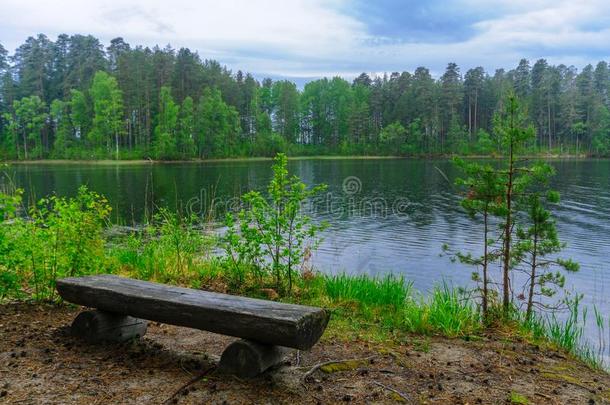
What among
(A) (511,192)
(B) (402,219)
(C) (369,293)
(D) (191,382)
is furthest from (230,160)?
(D) (191,382)

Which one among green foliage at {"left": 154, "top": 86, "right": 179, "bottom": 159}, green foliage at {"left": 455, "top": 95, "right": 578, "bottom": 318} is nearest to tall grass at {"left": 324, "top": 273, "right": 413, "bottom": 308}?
green foliage at {"left": 455, "top": 95, "right": 578, "bottom": 318}

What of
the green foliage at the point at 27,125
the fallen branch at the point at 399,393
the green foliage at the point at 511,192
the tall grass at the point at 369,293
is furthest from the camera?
the green foliage at the point at 27,125

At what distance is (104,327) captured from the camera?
4738 millimetres

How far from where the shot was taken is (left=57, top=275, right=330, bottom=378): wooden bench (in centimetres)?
381

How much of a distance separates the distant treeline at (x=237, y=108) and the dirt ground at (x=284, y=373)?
2879 inches

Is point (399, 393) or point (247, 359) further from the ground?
point (247, 359)

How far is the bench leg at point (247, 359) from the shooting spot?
3.93 m

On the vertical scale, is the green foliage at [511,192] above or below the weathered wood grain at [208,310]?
above

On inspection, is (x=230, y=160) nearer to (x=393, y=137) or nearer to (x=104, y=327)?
(x=393, y=137)

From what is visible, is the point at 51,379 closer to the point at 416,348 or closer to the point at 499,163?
the point at 416,348

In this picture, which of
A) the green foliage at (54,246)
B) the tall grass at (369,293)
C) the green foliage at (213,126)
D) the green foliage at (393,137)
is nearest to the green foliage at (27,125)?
the green foliage at (213,126)

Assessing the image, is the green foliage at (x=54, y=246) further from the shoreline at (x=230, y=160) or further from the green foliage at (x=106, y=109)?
the green foliage at (x=106, y=109)

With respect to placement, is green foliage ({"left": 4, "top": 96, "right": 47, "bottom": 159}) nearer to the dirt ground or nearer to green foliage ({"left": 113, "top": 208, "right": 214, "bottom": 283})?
green foliage ({"left": 113, "top": 208, "right": 214, "bottom": 283})

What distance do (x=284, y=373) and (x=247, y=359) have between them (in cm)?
46
